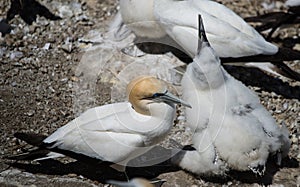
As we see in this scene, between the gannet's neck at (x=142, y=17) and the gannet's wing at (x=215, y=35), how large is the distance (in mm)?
166

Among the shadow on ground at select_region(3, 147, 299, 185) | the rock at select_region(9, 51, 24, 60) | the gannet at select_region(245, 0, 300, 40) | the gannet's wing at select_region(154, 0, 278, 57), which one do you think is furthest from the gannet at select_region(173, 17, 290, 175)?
the rock at select_region(9, 51, 24, 60)

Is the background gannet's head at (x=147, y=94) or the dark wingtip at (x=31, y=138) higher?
the background gannet's head at (x=147, y=94)

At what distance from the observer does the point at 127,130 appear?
194 inches

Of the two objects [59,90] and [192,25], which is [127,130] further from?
[192,25]

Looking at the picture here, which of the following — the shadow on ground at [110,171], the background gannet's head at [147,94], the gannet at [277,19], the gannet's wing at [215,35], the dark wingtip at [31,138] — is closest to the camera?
the background gannet's head at [147,94]

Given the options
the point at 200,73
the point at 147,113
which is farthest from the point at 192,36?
the point at 147,113

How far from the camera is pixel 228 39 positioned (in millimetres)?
5957

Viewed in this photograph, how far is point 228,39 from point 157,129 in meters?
1.35

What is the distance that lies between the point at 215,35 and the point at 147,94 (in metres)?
1.31

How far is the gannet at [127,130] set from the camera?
4.91m

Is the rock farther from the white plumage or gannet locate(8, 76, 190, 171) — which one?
gannet locate(8, 76, 190, 171)

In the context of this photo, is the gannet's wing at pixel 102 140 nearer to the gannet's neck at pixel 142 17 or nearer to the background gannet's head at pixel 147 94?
the background gannet's head at pixel 147 94

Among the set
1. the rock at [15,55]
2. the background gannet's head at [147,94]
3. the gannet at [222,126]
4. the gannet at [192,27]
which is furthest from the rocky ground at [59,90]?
the background gannet's head at [147,94]

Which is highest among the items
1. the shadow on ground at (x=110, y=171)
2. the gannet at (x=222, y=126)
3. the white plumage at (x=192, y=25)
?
the white plumage at (x=192, y=25)
